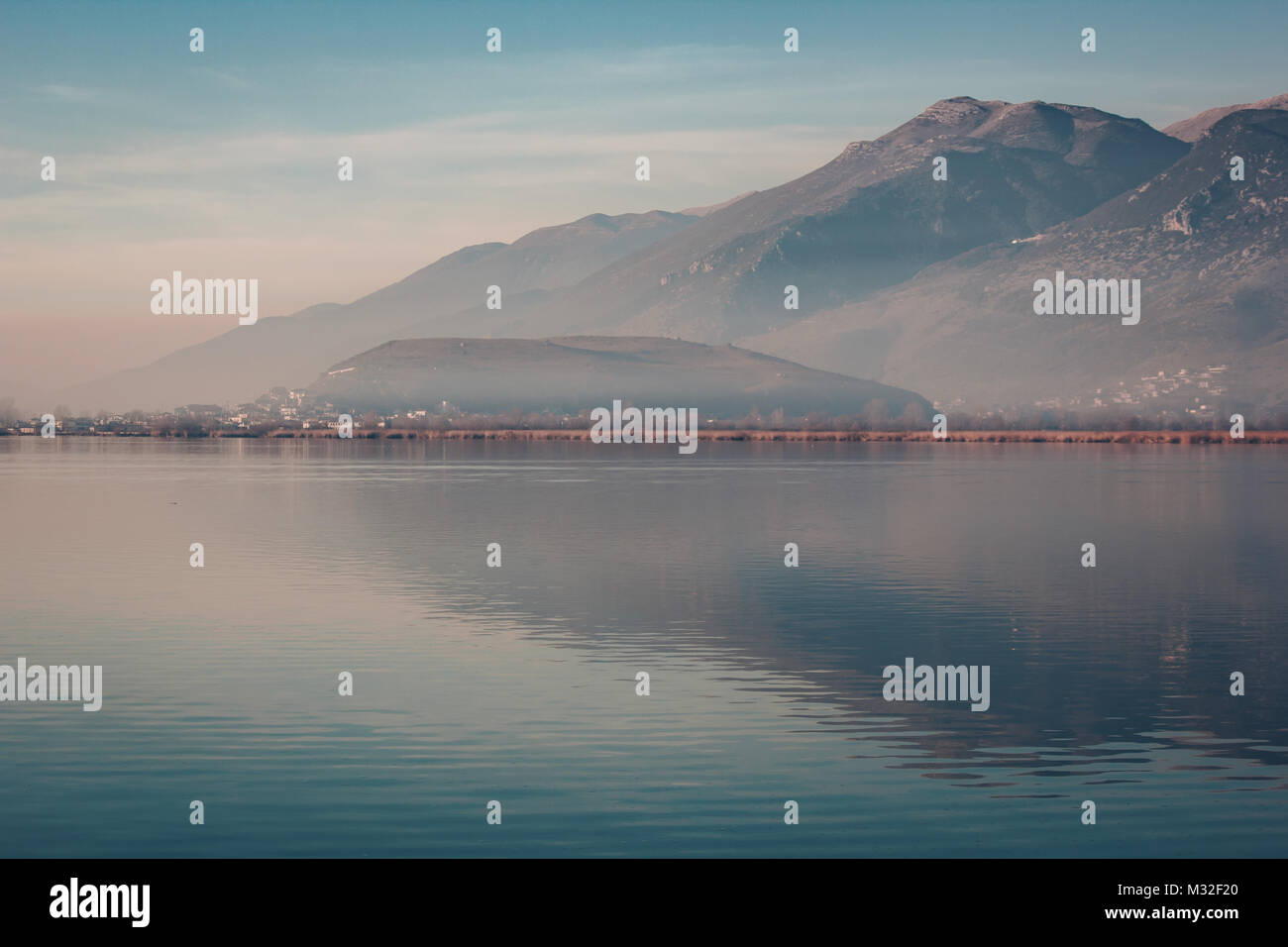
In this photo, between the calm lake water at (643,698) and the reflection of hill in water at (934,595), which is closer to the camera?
the calm lake water at (643,698)

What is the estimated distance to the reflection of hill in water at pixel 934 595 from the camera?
2906 centimetres

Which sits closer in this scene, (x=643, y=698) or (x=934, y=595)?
(x=643, y=698)

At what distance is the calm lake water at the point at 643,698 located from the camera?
70.7 ft

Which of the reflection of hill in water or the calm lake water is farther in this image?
the reflection of hill in water

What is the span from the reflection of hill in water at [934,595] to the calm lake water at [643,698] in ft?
0.71

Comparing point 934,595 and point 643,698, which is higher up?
point 934,595

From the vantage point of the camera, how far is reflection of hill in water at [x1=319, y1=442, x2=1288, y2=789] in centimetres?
2906

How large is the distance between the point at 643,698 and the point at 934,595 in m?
21.0

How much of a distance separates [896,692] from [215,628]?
66.7 ft

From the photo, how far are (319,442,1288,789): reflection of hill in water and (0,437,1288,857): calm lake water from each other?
0.71 feet

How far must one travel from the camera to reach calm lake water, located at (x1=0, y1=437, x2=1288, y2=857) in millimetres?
21547

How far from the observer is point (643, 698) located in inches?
1222

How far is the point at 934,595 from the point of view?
162 ft
